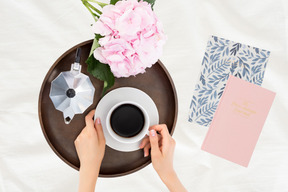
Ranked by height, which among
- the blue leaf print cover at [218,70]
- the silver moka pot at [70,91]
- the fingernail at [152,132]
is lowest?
the fingernail at [152,132]

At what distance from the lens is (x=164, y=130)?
0.71m

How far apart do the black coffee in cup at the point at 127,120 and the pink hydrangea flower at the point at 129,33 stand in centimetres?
22

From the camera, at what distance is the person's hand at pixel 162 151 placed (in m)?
0.70

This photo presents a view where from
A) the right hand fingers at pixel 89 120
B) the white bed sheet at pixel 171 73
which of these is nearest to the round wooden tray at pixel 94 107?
the right hand fingers at pixel 89 120


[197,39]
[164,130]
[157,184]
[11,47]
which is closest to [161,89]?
[164,130]

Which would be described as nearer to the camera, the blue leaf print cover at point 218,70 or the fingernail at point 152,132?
the fingernail at point 152,132

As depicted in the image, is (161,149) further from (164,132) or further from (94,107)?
(94,107)

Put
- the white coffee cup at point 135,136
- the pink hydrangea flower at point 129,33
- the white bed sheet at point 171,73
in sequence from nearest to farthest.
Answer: the pink hydrangea flower at point 129,33 < the white coffee cup at point 135,136 < the white bed sheet at point 171,73

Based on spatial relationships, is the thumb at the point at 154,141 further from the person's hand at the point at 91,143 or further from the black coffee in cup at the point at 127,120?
the person's hand at the point at 91,143

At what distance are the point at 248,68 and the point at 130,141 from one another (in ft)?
1.67

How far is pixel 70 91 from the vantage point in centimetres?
67

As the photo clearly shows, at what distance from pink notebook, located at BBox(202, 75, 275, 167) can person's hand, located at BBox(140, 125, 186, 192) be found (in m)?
0.20

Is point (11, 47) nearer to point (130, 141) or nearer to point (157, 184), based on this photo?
point (130, 141)

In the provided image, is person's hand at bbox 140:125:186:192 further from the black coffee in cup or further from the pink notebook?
the pink notebook
